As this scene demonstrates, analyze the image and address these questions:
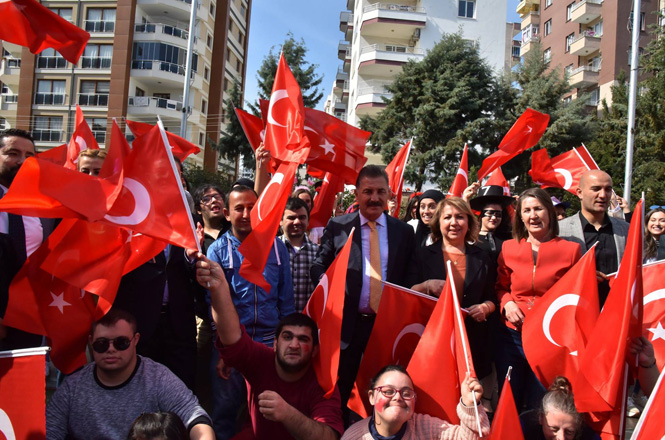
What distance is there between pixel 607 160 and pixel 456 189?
16410mm

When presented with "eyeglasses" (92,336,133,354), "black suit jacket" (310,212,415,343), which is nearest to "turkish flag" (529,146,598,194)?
"black suit jacket" (310,212,415,343)

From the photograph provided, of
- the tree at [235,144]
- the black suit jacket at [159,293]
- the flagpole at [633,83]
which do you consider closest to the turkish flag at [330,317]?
the black suit jacket at [159,293]

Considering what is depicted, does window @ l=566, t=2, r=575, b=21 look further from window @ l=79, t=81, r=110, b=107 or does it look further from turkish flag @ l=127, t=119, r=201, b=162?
turkish flag @ l=127, t=119, r=201, b=162

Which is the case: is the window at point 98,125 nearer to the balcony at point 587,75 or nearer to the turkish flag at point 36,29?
the balcony at point 587,75

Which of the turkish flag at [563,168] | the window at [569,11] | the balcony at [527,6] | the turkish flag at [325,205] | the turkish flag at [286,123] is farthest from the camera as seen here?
the balcony at [527,6]

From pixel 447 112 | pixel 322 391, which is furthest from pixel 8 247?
pixel 447 112

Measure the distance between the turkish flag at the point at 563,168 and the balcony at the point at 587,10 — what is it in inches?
A: 1441

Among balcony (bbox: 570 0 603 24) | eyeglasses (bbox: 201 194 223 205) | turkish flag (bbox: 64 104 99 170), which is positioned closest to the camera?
eyeglasses (bbox: 201 194 223 205)

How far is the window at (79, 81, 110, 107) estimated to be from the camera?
115 feet

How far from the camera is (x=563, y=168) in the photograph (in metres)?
7.39

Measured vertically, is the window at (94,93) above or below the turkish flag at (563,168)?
above

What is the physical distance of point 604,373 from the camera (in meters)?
3.27

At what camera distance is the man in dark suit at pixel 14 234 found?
11.3 feet

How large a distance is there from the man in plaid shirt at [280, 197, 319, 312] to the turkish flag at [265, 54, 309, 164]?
0.47 meters
